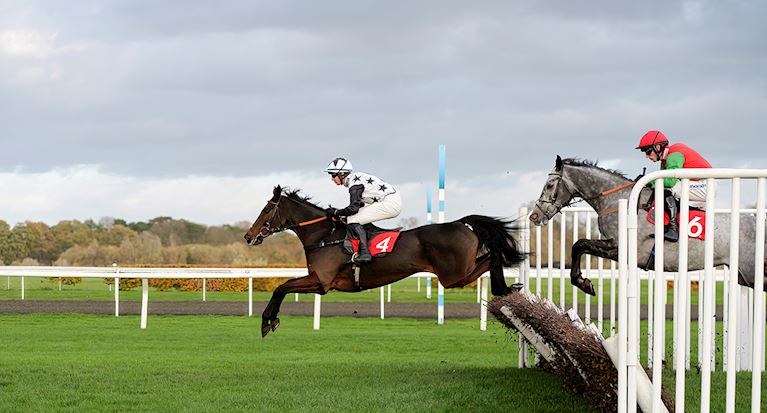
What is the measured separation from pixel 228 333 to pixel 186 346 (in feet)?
5.70

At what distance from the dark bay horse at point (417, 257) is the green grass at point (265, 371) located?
0.63 m

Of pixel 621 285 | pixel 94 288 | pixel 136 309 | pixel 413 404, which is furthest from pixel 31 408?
pixel 94 288

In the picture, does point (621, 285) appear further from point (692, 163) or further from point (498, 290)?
point (498, 290)

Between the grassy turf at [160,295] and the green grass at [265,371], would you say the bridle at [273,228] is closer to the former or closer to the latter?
the green grass at [265,371]

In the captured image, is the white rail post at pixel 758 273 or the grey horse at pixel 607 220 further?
the grey horse at pixel 607 220

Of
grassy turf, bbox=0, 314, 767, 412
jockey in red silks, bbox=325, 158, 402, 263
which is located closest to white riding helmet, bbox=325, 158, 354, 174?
jockey in red silks, bbox=325, 158, 402, 263

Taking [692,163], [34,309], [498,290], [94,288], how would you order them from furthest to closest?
1. [94,288]
2. [34,309]
3. [498,290]
4. [692,163]

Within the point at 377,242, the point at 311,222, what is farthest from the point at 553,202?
the point at 311,222

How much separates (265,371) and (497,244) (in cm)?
209

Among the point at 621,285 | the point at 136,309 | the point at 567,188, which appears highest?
the point at 567,188

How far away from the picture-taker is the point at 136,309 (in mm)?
17234

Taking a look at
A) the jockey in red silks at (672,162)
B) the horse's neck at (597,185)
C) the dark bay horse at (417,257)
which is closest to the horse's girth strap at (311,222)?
the dark bay horse at (417,257)

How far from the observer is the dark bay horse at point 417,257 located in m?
8.26

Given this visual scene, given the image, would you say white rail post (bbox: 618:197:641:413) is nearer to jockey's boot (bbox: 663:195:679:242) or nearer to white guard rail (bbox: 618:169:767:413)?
white guard rail (bbox: 618:169:767:413)
